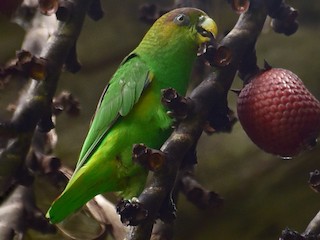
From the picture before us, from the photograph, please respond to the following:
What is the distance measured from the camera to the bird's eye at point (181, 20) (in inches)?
50.0

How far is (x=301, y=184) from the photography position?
1752 mm

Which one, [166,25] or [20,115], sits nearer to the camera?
[20,115]

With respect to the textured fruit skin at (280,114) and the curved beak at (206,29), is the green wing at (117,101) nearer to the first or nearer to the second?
the curved beak at (206,29)

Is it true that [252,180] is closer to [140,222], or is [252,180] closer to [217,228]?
[217,228]

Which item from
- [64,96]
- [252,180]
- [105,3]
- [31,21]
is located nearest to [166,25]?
[64,96]

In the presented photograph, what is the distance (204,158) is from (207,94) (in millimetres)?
892

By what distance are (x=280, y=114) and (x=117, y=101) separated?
0.33 metres

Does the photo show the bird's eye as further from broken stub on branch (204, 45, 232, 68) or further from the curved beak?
broken stub on branch (204, 45, 232, 68)

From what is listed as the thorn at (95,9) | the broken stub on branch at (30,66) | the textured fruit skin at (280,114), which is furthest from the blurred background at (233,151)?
the textured fruit skin at (280,114)

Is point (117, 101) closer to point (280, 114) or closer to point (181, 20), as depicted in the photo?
point (181, 20)

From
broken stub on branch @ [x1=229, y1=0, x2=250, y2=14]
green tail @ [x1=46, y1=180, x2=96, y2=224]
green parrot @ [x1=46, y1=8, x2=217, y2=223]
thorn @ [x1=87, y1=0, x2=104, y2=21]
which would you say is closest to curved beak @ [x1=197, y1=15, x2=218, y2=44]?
green parrot @ [x1=46, y1=8, x2=217, y2=223]

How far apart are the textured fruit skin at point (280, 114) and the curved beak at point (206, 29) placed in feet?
0.55

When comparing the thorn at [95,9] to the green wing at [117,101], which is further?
the thorn at [95,9]

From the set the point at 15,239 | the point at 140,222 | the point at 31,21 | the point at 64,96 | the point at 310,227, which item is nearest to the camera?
the point at 140,222
